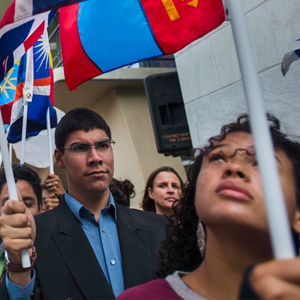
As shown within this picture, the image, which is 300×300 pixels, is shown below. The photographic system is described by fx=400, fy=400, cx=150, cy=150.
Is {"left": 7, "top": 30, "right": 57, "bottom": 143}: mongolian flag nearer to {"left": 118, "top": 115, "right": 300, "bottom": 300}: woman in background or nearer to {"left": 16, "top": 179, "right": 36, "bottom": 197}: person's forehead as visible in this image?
{"left": 16, "top": 179, "right": 36, "bottom": 197}: person's forehead

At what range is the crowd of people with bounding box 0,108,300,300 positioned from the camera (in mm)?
1219

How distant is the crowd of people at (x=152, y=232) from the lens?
1219mm

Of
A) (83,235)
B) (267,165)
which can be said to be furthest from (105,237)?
(267,165)

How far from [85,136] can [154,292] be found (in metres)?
1.30

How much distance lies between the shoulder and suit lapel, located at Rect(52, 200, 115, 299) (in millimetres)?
643

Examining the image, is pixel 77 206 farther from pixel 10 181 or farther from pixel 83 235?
pixel 10 181

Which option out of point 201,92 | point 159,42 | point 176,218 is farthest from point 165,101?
point 176,218

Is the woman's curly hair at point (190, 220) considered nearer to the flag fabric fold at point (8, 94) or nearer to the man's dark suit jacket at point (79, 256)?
the man's dark suit jacket at point (79, 256)

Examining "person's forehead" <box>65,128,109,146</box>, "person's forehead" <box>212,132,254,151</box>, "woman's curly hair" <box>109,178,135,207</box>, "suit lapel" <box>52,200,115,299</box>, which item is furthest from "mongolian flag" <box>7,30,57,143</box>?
"person's forehead" <box>212,132,254,151</box>

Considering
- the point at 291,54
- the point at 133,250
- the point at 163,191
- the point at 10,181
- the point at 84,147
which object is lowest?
the point at 133,250

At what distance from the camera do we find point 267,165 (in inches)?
34.3

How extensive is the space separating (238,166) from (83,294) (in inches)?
43.1

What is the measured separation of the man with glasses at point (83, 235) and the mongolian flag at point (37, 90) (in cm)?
158

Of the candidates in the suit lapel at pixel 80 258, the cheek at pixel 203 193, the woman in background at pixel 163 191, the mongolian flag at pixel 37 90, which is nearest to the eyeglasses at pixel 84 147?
the suit lapel at pixel 80 258
